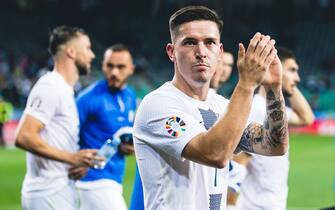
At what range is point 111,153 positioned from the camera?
21.4 feet

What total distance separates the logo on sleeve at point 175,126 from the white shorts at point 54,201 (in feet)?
8.42

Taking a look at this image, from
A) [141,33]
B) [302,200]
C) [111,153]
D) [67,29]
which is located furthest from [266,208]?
[141,33]

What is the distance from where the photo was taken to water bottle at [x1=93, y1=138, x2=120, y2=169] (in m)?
5.98

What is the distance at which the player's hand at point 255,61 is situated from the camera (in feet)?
10.5

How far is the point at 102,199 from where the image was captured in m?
6.79

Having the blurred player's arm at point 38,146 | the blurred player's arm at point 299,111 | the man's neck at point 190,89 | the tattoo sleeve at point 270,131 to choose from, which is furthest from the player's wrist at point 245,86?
the blurred player's arm at point 299,111

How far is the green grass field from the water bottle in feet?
16.7

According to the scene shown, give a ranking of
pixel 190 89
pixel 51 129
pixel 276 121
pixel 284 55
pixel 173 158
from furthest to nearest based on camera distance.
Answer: pixel 284 55 → pixel 51 129 → pixel 276 121 → pixel 190 89 → pixel 173 158

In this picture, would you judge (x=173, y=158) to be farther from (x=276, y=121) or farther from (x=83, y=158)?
(x=83, y=158)

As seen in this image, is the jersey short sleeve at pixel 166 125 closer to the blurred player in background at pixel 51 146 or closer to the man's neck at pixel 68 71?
the blurred player in background at pixel 51 146

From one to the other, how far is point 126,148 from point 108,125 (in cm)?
46

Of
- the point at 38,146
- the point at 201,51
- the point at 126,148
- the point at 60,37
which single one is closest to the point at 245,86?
the point at 201,51

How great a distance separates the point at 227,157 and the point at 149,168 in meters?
0.49

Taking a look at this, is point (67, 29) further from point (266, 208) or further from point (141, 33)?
point (141, 33)
